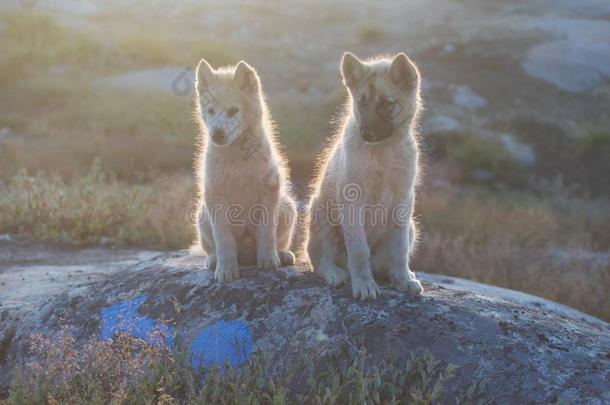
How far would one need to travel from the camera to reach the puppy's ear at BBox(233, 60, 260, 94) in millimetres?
5473

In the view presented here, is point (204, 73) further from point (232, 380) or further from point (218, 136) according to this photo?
point (232, 380)

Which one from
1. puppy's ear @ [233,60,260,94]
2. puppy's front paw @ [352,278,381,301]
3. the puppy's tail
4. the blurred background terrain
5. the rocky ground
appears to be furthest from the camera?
the rocky ground

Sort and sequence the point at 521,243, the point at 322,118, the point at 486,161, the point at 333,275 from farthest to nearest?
the point at 322,118
the point at 486,161
the point at 521,243
the point at 333,275

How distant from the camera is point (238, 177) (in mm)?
5270

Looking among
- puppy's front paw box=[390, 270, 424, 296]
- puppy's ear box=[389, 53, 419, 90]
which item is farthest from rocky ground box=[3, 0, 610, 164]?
puppy's front paw box=[390, 270, 424, 296]

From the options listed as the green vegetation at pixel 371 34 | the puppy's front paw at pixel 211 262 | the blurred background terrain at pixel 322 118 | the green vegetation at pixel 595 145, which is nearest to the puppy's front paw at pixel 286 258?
the puppy's front paw at pixel 211 262

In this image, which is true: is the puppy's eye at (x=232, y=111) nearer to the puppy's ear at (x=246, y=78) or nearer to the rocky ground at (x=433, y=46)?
the puppy's ear at (x=246, y=78)

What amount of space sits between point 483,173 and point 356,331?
12270 mm

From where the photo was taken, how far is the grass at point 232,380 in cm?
373

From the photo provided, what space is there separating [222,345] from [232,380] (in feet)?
1.52

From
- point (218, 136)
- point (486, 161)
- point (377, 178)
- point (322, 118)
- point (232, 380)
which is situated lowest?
point (486, 161)

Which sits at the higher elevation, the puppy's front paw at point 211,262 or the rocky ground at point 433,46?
the rocky ground at point 433,46
